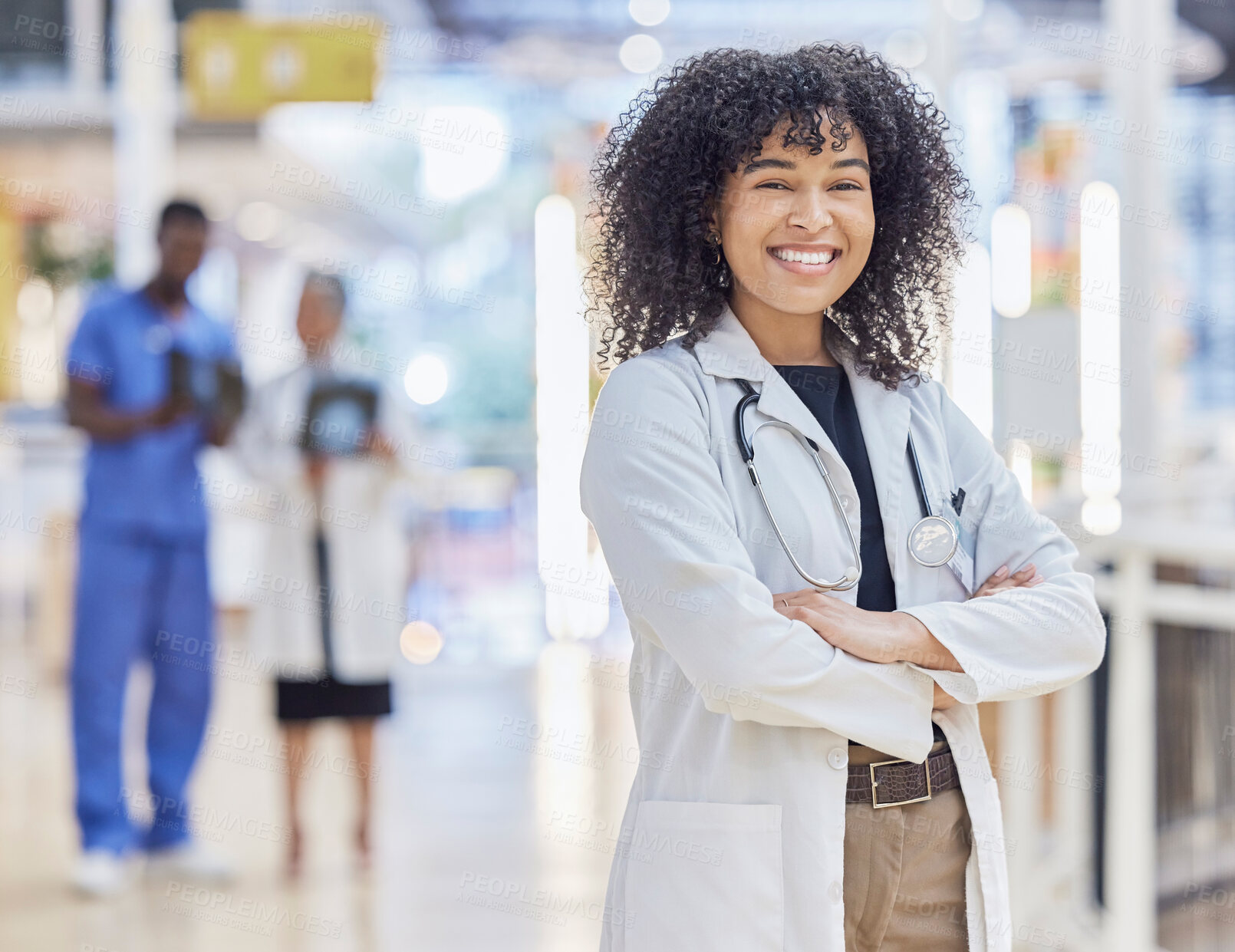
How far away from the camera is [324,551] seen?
3.66 meters

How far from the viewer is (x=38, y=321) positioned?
9.53 m

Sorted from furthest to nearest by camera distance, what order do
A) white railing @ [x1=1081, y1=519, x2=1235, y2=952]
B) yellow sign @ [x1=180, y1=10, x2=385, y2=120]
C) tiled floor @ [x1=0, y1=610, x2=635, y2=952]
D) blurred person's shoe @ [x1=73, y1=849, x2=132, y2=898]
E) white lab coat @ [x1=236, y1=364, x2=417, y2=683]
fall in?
yellow sign @ [x1=180, y1=10, x2=385, y2=120] < white lab coat @ [x1=236, y1=364, x2=417, y2=683] < blurred person's shoe @ [x1=73, y1=849, x2=132, y2=898] < tiled floor @ [x1=0, y1=610, x2=635, y2=952] < white railing @ [x1=1081, y1=519, x2=1235, y2=952]

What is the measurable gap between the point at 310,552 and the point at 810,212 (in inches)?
101

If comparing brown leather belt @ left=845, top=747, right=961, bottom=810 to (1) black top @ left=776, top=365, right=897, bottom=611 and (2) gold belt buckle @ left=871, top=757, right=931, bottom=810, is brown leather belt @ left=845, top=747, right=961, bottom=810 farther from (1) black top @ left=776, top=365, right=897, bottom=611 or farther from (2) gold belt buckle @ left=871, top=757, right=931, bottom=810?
(1) black top @ left=776, top=365, right=897, bottom=611

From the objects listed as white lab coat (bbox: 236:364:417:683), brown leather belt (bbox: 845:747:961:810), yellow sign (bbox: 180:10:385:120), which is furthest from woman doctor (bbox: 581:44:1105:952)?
yellow sign (bbox: 180:10:385:120)

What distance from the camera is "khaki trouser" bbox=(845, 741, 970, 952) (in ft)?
4.29

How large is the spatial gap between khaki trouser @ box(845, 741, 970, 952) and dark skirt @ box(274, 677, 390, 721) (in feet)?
8.28

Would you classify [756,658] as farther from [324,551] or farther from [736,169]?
[324,551]

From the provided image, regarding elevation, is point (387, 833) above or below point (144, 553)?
below

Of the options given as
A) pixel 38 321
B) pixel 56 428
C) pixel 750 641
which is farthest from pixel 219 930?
pixel 38 321

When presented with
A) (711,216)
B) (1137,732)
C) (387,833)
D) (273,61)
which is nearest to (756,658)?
(711,216)

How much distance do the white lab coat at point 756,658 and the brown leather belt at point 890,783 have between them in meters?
0.04

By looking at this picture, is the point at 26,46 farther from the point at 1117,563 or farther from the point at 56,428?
the point at 1117,563

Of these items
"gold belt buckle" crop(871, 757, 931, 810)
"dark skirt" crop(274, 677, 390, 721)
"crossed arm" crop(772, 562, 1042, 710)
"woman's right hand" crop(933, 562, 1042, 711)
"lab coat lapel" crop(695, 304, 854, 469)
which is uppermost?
"lab coat lapel" crop(695, 304, 854, 469)
